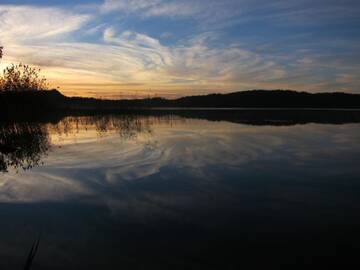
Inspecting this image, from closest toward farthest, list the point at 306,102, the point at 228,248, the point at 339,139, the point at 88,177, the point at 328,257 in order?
the point at 328,257, the point at 228,248, the point at 88,177, the point at 339,139, the point at 306,102

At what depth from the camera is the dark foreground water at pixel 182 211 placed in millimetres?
6273

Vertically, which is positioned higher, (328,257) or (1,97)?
(1,97)

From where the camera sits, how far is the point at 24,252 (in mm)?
6465

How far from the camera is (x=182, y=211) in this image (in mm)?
8773

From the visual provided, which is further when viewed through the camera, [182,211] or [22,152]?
[22,152]

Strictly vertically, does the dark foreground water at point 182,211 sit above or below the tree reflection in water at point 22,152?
below

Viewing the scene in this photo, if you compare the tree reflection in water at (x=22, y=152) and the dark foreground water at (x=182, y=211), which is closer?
the dark foreground water at (x=182, y=211)

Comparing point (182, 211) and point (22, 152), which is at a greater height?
point (22, 152)

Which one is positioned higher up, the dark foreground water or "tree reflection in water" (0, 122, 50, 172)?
"tree reflection in water" (0, 122, 50, 172)

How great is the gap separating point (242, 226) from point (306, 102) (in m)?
149

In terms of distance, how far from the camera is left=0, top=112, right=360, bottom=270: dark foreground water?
627 cm

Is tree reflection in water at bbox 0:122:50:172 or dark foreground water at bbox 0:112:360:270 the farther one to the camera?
tree reflection in water at bbox 0:122:50:172

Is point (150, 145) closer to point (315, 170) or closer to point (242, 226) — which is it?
point (315, 170)

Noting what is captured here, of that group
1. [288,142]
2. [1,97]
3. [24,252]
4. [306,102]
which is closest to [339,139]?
[288,142]
